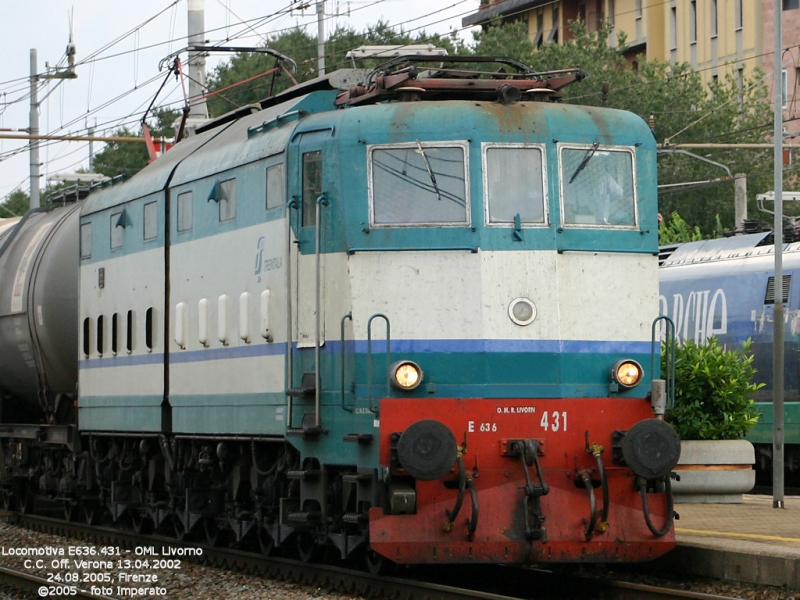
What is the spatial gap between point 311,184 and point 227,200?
1.82 metres

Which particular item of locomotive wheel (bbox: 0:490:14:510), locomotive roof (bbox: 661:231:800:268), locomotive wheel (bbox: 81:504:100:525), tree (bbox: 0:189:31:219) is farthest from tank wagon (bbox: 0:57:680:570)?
tree (bbox: 0:189:31:219)

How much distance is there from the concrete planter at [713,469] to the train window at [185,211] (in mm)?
5850

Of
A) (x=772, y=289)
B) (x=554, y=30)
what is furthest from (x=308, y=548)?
(x=554, y=30)

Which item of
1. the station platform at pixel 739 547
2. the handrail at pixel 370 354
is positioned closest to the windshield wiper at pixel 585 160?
the handrail at pixel 370 354

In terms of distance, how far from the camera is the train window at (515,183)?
11.7 metres

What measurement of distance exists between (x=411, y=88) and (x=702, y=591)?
186 inches

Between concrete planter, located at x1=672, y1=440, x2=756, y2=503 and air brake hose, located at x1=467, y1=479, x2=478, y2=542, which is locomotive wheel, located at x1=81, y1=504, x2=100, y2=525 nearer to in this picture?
concrete planter, located at x1=672, y1=440, x2=756, y2=503

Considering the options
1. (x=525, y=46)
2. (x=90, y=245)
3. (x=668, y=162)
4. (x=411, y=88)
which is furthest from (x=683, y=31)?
(x=411, y=88)

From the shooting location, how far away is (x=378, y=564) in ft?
39.9

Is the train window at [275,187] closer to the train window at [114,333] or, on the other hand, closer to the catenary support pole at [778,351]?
the train window at [114,333]

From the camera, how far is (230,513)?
14.6 m

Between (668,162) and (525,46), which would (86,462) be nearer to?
(668,162)

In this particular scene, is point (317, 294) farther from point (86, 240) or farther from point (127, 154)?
point (127, 154)

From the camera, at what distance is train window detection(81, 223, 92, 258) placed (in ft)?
57.4
